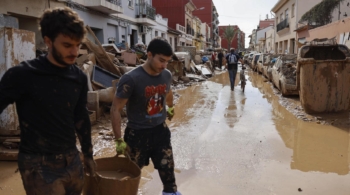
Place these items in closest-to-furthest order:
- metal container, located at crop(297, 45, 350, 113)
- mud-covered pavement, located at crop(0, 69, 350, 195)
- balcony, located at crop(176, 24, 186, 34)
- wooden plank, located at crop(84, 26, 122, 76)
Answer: mud-covered pavement, located at crop(0, 69, 350, 195), metal container, located at crop(297, 45, 350, 113), wooden plank, located at crop(84, 26, 122, 76), balcony, located at crop(176, 24, 186, 34)

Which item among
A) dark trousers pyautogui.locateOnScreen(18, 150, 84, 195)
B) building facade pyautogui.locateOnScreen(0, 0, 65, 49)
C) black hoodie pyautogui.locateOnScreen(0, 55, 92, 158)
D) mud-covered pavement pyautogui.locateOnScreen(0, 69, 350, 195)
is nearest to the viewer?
black hoodie pyautogui.locateOnScreen(0, 55, 92, 158)

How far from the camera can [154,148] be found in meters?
3.15

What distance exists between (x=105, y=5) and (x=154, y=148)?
14.6m

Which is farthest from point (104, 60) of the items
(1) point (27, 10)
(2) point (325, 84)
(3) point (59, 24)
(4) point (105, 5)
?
(4) point (105, 5)

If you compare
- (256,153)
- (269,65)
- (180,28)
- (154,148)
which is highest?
(180,28)

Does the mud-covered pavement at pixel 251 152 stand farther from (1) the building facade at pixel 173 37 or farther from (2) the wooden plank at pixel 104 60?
(1) the building facade at pixel 173 37

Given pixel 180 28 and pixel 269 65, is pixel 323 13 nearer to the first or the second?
pixel 269 65

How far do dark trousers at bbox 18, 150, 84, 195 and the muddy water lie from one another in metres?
1.98

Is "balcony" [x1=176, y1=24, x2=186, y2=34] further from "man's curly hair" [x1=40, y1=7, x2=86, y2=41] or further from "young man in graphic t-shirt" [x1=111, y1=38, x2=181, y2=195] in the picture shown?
"man's curly hair" [x1=40, y1=7, x2=86, y2=41]

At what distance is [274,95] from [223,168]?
26.1 feet

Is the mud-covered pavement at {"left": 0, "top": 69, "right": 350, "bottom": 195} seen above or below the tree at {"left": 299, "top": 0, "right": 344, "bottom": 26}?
below

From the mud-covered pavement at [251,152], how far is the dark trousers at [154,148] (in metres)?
0.79

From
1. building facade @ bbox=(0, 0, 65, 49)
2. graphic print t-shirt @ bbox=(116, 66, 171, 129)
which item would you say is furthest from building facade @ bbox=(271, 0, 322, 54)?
graphic print t-shirt @ bbox=(116, 66, 171, 129)

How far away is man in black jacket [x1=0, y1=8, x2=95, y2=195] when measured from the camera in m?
1.85
